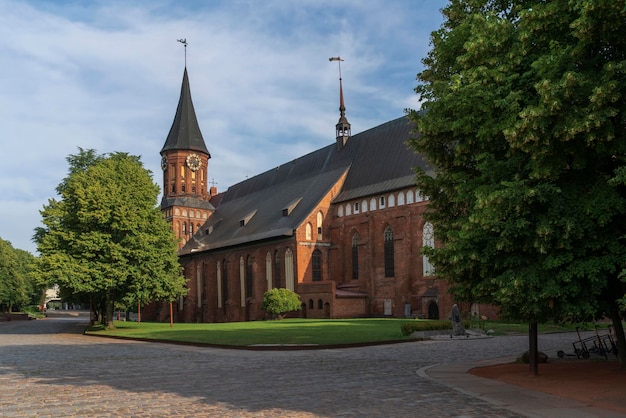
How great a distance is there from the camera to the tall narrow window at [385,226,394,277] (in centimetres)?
5194

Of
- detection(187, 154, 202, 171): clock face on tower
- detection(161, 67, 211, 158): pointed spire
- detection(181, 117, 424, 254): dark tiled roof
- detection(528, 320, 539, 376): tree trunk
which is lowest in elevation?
detection(528, 320, 539, 376): tree trunk

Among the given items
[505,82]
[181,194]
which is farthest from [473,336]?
[181,194]

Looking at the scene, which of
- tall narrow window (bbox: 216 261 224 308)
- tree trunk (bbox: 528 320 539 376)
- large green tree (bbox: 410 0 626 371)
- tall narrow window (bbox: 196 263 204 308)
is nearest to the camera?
large green tree (bbox: 410 0 626 371)

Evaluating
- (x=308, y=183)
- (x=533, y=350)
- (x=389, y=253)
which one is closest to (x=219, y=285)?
(x=308, y=183)

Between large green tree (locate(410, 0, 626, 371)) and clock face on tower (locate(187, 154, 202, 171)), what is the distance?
238 feet

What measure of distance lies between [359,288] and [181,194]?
39.3 metres

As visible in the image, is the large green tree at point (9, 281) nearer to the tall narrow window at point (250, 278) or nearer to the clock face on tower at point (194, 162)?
the clock face on tower at point (194, 162)

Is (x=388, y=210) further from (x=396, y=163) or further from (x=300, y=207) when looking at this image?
(x=300, y=207)

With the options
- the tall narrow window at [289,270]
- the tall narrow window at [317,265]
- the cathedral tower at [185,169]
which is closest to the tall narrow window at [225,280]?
the tall narrow window at [289,270]

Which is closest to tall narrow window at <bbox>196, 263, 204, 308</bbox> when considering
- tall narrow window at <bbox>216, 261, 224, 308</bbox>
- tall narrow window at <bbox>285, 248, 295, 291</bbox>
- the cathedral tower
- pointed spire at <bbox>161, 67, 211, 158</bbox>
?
tall narrow window at <bbox>216, 261, 224, 308</bbox>

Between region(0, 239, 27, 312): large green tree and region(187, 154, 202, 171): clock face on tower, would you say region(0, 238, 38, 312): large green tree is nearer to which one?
region(0, 239, 27, 312): large green tree

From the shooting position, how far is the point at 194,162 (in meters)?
83.7

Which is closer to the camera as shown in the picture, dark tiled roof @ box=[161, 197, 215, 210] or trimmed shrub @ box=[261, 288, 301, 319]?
trimmed shrub @ box=[261, 288, 301, 319]

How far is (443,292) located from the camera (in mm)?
44875
